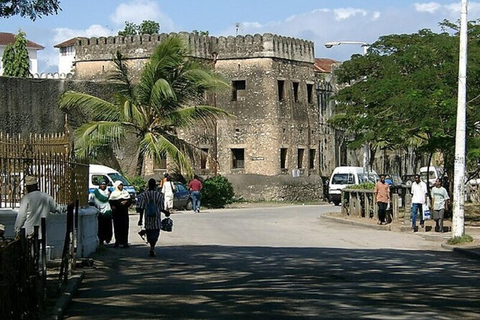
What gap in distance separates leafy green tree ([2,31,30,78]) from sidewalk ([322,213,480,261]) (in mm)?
42971

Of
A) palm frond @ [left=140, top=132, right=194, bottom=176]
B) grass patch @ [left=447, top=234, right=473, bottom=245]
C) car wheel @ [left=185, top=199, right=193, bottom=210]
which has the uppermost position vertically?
palm frond @ [left=140, top=132, right=194, bottom=176]

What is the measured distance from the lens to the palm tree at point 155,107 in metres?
45.5

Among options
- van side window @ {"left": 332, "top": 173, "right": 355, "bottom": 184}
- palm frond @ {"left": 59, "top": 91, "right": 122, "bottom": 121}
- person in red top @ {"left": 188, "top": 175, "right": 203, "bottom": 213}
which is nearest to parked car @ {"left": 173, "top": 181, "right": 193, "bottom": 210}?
person in red top @ {"left": 188, "top": 175, "right": 203, "bottom": 213}

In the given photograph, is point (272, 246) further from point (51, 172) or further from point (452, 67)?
point (452, 67)

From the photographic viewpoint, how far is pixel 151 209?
2205cm

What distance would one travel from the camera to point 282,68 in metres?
59.2

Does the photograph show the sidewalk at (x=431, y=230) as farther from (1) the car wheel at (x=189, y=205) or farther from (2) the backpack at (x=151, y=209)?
(1) the car wheel at (x=189, y=205)

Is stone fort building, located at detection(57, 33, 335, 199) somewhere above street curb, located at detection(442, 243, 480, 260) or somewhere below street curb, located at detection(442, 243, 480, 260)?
above

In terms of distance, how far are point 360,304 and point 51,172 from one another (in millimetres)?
7329

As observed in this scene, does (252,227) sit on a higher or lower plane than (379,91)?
lower

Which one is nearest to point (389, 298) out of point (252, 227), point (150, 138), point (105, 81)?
point (252, 227)

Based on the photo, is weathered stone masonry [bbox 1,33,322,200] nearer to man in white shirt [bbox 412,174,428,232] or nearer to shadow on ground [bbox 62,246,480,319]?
man in white shirt [bbox 412,174,428,232]

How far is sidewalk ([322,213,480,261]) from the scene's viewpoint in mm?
23578

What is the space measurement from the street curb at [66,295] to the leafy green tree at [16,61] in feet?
200
